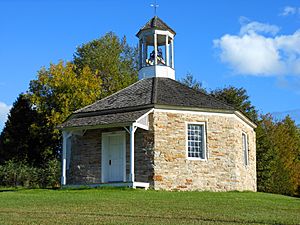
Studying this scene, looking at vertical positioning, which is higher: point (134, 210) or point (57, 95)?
point (57, 95)

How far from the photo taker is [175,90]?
25656 millimetres

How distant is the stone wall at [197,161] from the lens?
900 inches

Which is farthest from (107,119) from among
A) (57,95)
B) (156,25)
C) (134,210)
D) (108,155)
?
(57,95)

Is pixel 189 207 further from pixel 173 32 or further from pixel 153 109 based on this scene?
pixel 173 32

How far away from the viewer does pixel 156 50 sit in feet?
91.2

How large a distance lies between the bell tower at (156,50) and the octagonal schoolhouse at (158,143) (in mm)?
1919

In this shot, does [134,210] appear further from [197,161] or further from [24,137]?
[24,137]

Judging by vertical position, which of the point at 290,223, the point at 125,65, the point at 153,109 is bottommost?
the point at 290,223

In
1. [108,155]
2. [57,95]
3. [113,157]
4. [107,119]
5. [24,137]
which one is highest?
[57,95]

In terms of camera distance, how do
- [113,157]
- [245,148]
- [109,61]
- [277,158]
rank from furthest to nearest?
[109,61] → [277,158] → [245,148] → [113,157]

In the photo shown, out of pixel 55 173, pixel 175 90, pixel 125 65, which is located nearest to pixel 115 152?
pixel 175 90

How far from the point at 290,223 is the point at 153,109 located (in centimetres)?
1217

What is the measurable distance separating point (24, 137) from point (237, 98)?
1930 cm

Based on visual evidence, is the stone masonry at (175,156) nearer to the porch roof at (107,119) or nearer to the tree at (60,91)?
the porch roof at (107,119)
